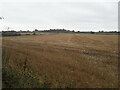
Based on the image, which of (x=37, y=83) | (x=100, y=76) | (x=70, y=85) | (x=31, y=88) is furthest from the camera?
(x=100, y=76)

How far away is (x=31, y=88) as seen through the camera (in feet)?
19.1

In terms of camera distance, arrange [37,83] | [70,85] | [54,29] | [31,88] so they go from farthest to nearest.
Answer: [54,29]
[70,85]
[37,83]
[31,88]

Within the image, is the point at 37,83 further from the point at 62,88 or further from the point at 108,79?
the point at 108,79

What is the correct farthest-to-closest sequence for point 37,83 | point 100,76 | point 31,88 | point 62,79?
point 100,76 → point 62,79 → point 37,83 → point 31,88

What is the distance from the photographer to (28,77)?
668 centimetres

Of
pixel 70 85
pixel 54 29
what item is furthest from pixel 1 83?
pixel 54 29

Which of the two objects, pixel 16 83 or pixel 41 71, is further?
pixel 41 71

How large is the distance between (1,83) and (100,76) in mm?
5089

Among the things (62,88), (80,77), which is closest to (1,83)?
(62,88)

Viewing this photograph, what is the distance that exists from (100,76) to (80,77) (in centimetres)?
132

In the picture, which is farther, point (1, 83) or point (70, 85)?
point (70, 85)

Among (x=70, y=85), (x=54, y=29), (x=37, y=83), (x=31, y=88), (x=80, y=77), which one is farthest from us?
(x=54, y=29)

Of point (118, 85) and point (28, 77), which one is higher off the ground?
point (28, 77)

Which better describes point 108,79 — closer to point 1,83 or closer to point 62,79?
point 62,79
